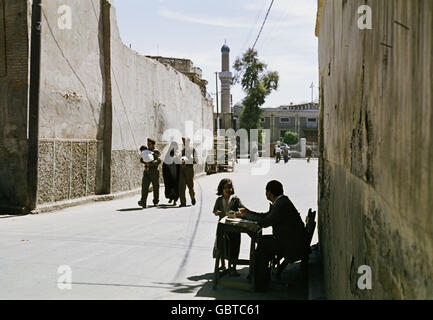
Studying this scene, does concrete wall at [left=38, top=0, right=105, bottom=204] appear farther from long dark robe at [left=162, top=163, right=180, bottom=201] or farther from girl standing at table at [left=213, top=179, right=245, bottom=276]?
girl standing at table at [left=213, top=179, right=245, bottom=276]

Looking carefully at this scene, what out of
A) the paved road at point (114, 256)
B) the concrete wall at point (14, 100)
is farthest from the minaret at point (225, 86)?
the concrete wall at point (14, 100)

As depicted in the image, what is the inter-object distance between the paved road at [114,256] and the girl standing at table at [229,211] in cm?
34

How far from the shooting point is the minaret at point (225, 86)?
56.0m

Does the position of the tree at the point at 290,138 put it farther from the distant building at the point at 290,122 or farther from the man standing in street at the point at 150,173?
the man standing in street at the point at 150,173

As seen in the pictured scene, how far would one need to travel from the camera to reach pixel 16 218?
8.60 meters

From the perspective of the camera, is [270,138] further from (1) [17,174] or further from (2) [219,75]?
(1) [17,174]

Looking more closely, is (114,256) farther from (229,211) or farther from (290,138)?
(290,138)

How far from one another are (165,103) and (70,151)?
7.44 metres

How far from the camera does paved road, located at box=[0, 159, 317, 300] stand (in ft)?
14.4

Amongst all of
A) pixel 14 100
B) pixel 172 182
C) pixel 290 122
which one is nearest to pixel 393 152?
pixel 14 100

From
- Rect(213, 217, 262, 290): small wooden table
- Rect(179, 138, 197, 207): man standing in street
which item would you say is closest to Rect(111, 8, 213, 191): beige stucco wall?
Rect(179, 138, 197, 207): man standing in street

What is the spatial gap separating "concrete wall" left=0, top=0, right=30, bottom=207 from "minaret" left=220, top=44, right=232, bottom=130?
4739 centimetres
